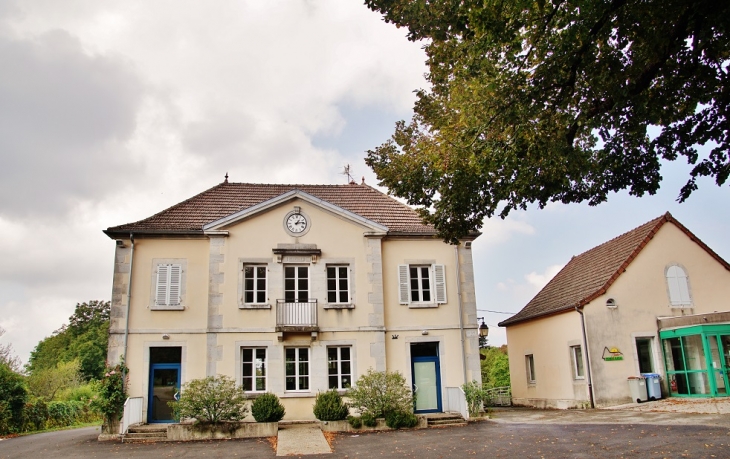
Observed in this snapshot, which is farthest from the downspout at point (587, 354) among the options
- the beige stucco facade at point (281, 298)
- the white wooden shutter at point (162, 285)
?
the white wooden shutter at point (162, 285)

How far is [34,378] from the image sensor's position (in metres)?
36.0

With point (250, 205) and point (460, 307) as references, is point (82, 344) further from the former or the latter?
point (460, 307)

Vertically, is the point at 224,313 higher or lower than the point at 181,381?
higher

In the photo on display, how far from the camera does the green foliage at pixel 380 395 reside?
56.6 ft

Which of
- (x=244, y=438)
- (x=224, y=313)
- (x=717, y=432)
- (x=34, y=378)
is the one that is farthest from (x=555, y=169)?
(x=34, y=378)

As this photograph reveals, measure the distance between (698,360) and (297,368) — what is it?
12.9m

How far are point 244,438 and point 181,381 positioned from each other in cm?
338

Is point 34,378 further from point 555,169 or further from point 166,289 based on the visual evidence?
point 555,169

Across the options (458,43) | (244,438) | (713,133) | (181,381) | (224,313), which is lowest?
(244,438)

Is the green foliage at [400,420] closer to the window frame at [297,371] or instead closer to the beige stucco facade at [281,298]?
the beige stucco facade at [281,298]

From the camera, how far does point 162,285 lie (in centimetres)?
1900

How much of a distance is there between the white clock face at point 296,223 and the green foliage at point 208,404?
5492mm

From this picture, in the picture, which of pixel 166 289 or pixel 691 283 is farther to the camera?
pixel 691 283

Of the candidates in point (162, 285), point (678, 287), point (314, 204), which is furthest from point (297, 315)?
point (678, 287)
